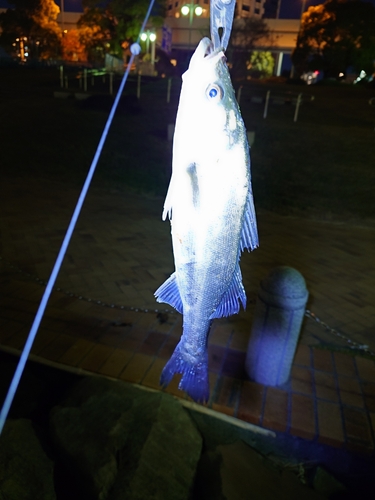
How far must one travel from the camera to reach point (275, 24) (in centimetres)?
4872

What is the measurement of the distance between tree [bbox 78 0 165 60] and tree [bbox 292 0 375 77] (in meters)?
12.9

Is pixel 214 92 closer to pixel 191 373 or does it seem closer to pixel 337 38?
pixel 191 373

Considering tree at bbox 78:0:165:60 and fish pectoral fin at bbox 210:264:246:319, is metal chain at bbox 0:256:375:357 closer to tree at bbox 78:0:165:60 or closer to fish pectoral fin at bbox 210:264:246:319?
fish pectoral fin at bbox 210:264:246:319

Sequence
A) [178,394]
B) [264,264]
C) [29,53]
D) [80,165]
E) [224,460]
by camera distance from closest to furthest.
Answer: [224,460], [178,394], [264,264], [80,165], [29,53]

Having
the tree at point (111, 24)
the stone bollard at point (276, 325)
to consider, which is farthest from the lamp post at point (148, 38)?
the stone bollard at point (276, 325)

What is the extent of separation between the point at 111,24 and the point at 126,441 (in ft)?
125

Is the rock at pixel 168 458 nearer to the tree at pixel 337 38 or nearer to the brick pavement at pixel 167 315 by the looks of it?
the brick pavement at pixel 167 315

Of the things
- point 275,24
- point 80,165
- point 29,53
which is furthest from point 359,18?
point 29,53

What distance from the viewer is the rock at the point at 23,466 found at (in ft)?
7.23

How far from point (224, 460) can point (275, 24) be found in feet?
187

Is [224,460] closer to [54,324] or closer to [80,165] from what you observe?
[54,324]

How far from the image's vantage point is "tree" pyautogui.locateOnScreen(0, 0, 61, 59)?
33844 mm

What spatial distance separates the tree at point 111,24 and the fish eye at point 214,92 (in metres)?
33.3

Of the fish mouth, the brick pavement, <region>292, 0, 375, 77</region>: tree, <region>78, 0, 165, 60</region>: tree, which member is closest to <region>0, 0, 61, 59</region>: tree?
<region>78, 0, 165, 60</region>: tree
